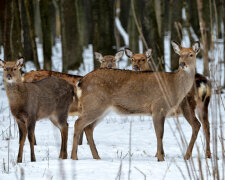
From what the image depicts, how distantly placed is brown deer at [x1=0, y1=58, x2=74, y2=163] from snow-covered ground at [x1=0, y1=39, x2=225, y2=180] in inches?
8.1

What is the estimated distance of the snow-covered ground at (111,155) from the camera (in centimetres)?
492

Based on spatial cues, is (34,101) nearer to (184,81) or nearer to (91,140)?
(91,140)

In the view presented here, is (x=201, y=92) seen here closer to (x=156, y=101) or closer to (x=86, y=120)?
(x=156, y=101)

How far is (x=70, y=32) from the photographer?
1775cm

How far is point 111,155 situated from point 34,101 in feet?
5.06

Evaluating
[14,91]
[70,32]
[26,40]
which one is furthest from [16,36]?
[14,91]

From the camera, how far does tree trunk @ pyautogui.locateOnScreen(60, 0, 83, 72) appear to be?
57.2ft

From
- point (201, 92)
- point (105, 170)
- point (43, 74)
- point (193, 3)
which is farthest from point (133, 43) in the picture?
point (105, 170)

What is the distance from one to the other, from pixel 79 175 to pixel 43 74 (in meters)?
4.82

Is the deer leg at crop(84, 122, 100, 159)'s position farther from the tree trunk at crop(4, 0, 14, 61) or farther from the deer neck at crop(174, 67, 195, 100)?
the tree trunk at crop(4, 0, 14, 61)

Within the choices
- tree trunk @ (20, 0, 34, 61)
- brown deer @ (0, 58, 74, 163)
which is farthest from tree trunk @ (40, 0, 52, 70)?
brown deer @ (0, 58, 74, 163)

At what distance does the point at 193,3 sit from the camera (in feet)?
78.2

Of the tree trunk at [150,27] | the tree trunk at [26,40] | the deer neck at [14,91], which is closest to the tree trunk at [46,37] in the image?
the tree trunk at [26,40]

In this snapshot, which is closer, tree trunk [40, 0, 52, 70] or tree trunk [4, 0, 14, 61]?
tree trunk [4, 0, 14, 61]
